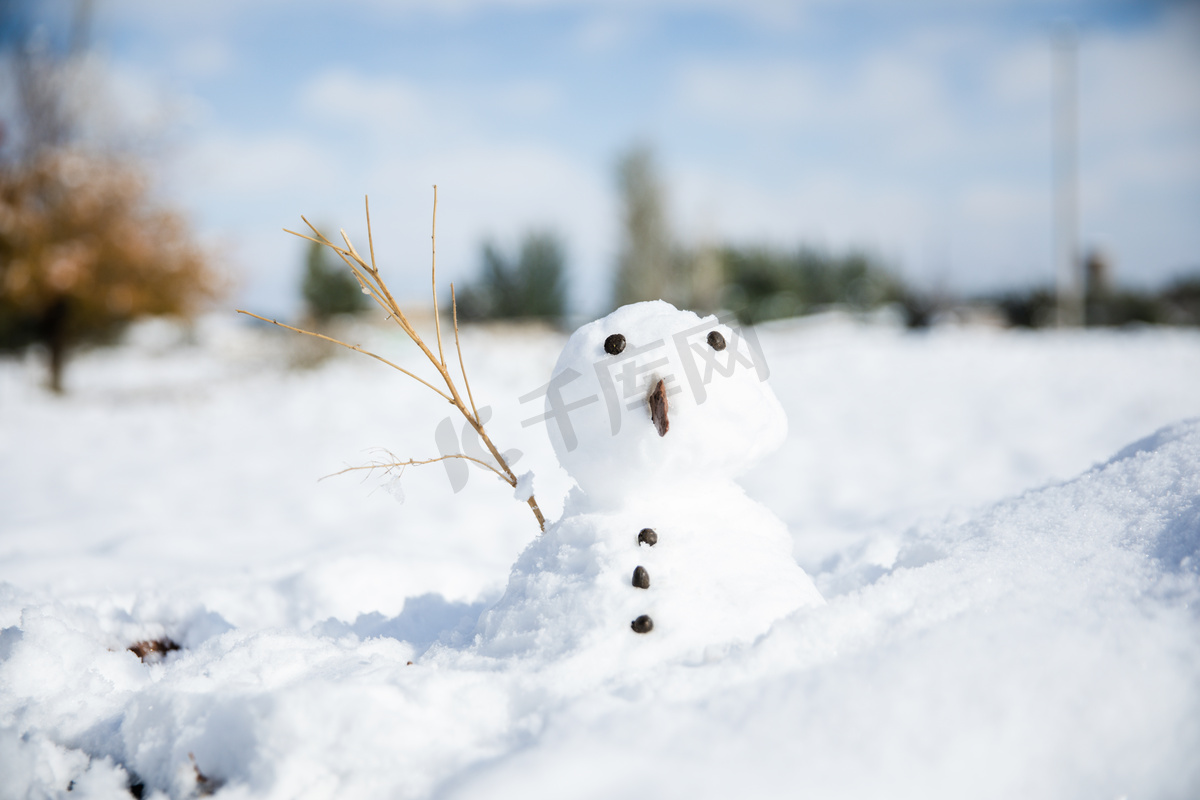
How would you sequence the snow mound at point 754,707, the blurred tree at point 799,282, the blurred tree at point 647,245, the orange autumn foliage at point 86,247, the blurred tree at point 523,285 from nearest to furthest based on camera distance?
the snow mound at point 754,707
the orange autumn foliage at point 86,247
the blurred tree at point 647,245
the blurred tree at point 799,282
the blurred tree at point 523,285

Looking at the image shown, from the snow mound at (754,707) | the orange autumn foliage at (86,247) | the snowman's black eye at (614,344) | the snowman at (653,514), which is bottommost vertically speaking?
the snow mound at (754,707)

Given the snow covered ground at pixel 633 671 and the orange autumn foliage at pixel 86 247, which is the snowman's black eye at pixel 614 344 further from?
the orange autumn foliage at pixel 86 247

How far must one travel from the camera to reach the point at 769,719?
1.11 m

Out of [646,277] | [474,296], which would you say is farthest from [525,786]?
[474,296]

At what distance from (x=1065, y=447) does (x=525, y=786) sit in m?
4.34

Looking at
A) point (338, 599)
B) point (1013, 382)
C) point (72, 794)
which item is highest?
point (72, 794)

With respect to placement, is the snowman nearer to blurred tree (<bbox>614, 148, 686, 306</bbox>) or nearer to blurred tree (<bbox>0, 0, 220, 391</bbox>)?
blurred tree (<bbox>0, 0, 220, 391</bbox>)

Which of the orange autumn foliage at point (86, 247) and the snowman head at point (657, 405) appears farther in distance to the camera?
the orange autumn foliage at point (86, 247)

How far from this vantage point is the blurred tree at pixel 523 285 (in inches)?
704

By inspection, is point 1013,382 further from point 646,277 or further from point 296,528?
point 646,277

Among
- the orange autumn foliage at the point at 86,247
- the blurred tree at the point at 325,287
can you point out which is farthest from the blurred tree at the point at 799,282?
the orange autumn foliage at the point at 86,247

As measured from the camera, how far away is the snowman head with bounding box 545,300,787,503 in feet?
4.75

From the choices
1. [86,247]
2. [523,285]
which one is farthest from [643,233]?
[86,247]

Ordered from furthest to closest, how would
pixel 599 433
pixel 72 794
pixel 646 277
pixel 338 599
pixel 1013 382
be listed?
pixel 646 277
pixel 1013 382
pixel 338 599
pixel 599 433
pixel 72 794
